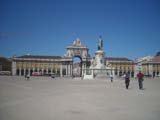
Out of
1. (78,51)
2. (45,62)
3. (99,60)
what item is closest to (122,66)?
(78,51)

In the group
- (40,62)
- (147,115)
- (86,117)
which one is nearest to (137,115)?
(147,115)

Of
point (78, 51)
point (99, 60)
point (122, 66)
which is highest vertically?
point (78, 51)

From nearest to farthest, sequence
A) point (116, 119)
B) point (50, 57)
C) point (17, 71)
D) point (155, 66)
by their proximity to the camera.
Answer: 1. point (116, 119)
2. point (155, 66)
3. point (17, 71)
4. point (50, 57)

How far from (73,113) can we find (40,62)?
12616 centimetres

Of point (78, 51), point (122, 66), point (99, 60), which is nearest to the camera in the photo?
point (99, 60)

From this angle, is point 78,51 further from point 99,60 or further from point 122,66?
point 99,60

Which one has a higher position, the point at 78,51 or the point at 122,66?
the point at 78,51

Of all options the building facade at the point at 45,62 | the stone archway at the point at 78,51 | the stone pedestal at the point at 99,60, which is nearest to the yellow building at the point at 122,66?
the stone archway at the point at 78,51

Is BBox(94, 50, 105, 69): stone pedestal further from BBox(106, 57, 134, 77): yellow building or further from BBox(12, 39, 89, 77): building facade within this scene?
BBox(106, 57, 134, 77): yellow building

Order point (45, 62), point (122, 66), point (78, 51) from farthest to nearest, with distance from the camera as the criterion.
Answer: point (122, 66) → point (45, 62) → point (78, 51)

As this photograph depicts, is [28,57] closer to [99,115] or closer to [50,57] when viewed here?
[50,57]

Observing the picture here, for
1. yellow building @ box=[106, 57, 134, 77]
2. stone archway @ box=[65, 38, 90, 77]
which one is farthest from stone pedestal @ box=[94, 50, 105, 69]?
yellow building @ box=[106, 57, 134, 77]

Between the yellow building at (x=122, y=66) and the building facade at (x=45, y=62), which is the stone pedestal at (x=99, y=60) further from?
the yellow building at (x=122, y=66)

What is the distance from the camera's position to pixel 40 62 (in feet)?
433
